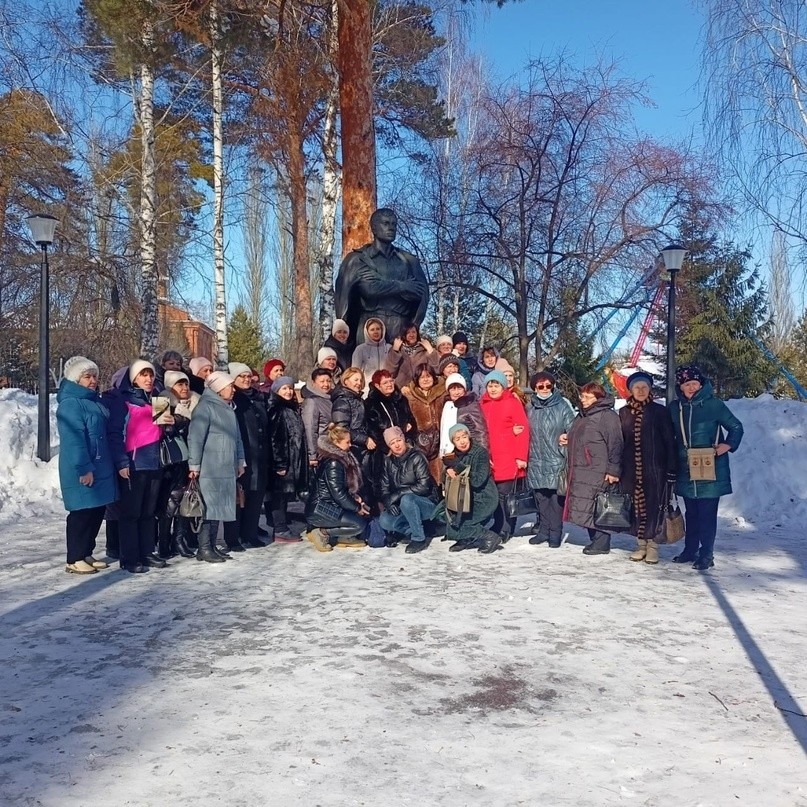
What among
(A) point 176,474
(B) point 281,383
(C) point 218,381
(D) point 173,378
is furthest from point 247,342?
(C) point 218,381

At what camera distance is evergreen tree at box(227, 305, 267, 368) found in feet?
130

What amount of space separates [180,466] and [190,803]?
→ 4024 mm

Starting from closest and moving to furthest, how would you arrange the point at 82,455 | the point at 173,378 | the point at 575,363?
the point at 82,455 < the point at 173,378 < the point at 575,363

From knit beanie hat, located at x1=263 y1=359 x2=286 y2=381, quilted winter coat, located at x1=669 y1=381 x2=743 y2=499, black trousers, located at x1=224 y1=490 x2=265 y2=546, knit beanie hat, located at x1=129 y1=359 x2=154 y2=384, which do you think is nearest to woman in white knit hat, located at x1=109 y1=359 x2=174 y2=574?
knit beanie hat, located at x1=129 y1=359 x2=154 y2=384

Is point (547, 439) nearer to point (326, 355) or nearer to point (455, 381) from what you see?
point (455, 381)

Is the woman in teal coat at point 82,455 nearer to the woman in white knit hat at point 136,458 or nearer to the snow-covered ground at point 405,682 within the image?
the woman in white knit hat at point 136,458

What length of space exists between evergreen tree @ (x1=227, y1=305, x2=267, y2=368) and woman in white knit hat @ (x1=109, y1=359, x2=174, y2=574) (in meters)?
33.5

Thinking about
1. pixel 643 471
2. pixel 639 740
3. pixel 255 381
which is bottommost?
pixel 639 740

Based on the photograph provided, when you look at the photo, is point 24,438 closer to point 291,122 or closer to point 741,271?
point 291,122

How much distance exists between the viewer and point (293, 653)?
422 cm

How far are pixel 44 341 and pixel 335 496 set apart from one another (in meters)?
5.93

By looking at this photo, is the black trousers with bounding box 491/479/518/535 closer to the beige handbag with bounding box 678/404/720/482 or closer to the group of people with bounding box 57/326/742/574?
the group of people with bounding box 57/326/742/574

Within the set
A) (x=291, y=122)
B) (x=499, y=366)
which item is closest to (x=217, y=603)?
(x=499, y=366)

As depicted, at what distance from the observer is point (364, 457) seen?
7.21 metres
